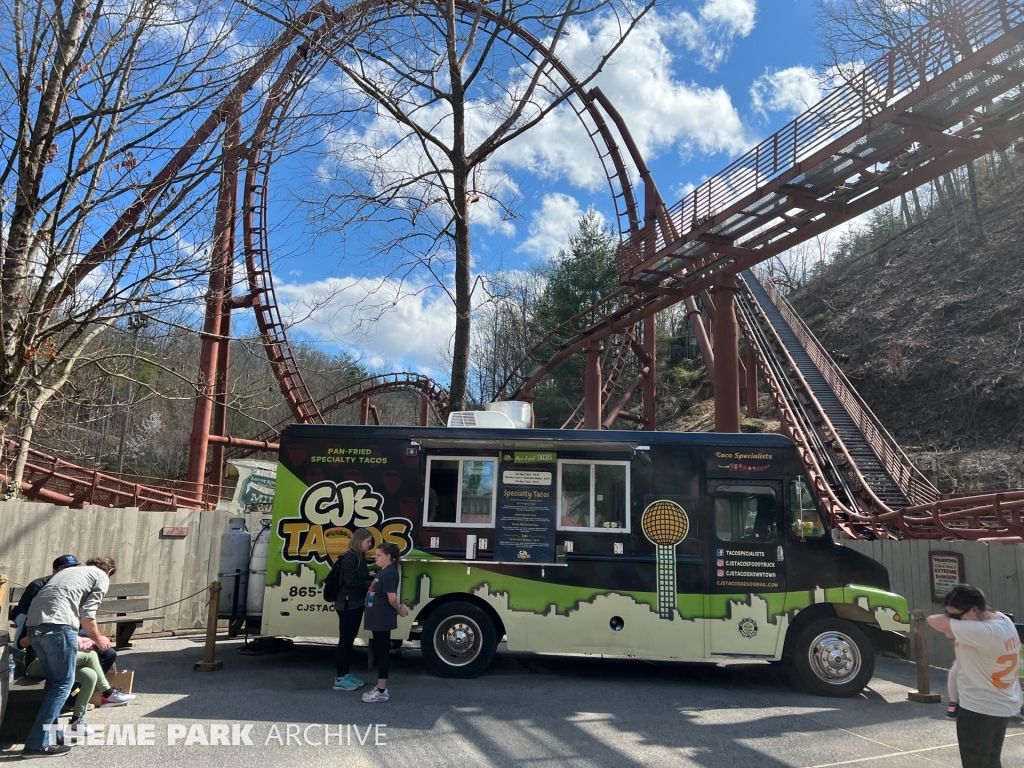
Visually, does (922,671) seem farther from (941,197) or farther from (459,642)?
(941,197)

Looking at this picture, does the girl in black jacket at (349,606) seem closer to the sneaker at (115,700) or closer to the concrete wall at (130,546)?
the sneaker at (115,700)

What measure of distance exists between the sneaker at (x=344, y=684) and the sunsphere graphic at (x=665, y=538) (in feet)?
11.3

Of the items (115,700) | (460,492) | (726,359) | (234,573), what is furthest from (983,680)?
(726,359)

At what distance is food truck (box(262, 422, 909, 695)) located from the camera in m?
8.11

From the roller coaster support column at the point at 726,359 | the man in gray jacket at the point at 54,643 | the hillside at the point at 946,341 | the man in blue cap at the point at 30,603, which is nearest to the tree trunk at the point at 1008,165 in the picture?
the hillside at the point at 946,341

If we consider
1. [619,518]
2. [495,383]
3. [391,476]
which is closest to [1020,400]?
[619,518]

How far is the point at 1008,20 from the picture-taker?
36.5 ft

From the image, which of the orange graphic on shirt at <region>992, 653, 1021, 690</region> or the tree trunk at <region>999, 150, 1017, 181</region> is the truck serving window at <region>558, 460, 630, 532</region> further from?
the tree trunk at <region>999, 150, 1017, 181</region>

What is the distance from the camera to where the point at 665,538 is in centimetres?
833

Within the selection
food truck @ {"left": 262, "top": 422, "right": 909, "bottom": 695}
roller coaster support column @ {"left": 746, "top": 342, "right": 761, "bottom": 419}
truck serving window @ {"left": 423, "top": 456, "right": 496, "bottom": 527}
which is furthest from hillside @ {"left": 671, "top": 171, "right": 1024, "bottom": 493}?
truck serving window @ {"left": 423, "top": 456, "right": 496, "bottom": 527}

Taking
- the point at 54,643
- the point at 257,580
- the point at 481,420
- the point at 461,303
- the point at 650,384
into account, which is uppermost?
the point at 650,384

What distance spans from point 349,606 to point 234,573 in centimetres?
225

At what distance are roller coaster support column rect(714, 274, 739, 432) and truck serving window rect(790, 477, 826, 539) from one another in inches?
328

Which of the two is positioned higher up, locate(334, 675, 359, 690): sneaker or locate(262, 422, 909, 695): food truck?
locate(262, 422, 909, 695): food truck
